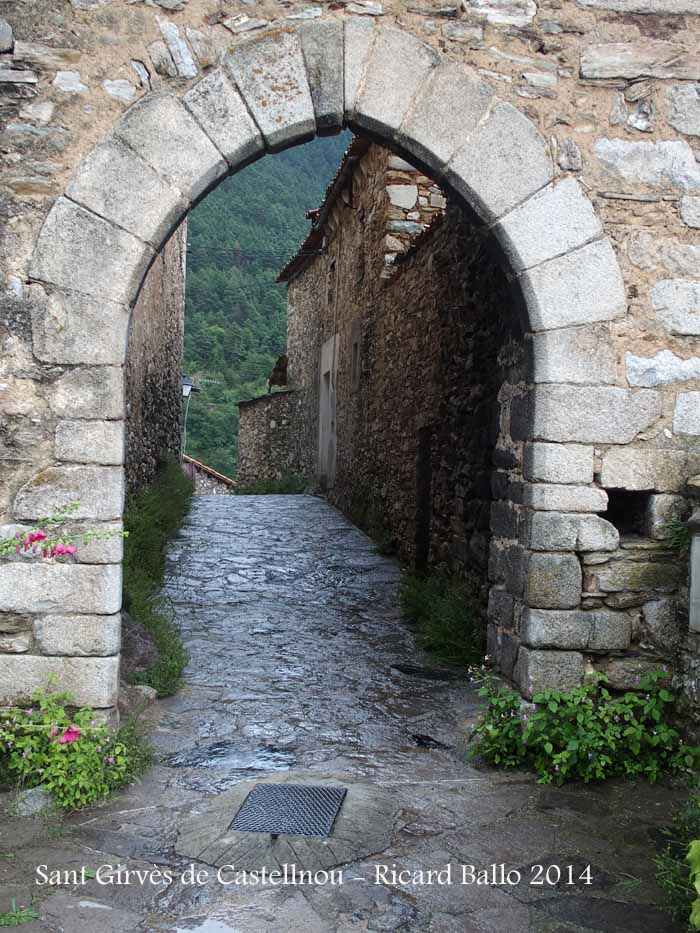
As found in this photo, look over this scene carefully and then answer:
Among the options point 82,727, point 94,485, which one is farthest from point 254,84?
point 82,727

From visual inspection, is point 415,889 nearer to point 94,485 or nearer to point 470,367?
point 94,485

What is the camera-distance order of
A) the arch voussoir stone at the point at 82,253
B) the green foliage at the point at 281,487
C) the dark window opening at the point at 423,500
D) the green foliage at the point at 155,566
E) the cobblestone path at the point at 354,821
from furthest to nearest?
the green foliage at the point at 281,487 < the dark window opening at the point at 423,500 < the green foliage at the point at 155,566 < the arch voussoir stone at the point at 82,253 < the cobblestone path at the point at 354,821

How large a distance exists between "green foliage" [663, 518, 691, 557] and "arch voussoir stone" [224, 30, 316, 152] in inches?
88.9

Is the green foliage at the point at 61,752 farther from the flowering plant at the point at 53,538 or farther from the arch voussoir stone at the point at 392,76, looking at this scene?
the arch voussoir stone at the point at 392,76

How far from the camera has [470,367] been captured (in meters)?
5.54

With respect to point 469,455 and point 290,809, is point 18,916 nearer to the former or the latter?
point 290,809

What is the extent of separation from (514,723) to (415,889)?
42.3 inches

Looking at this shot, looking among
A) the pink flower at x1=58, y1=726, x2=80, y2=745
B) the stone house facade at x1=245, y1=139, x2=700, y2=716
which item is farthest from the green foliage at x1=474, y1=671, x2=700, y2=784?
the pink flower at x1=58, y1=726, x2=80, y2=745

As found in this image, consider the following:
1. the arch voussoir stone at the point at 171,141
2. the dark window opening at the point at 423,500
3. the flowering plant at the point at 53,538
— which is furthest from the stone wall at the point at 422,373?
the flowering plant at the point at 53,538

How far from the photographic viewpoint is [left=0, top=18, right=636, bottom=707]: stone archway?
3.26 meters

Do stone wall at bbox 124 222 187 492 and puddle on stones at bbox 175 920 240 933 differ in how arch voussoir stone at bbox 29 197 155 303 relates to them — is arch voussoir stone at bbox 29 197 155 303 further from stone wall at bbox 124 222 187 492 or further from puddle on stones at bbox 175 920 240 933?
stone wall at bbox 124 222 187 492

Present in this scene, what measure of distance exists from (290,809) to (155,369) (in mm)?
7262

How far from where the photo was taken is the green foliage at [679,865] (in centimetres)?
237

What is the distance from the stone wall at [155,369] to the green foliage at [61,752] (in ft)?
12.1
